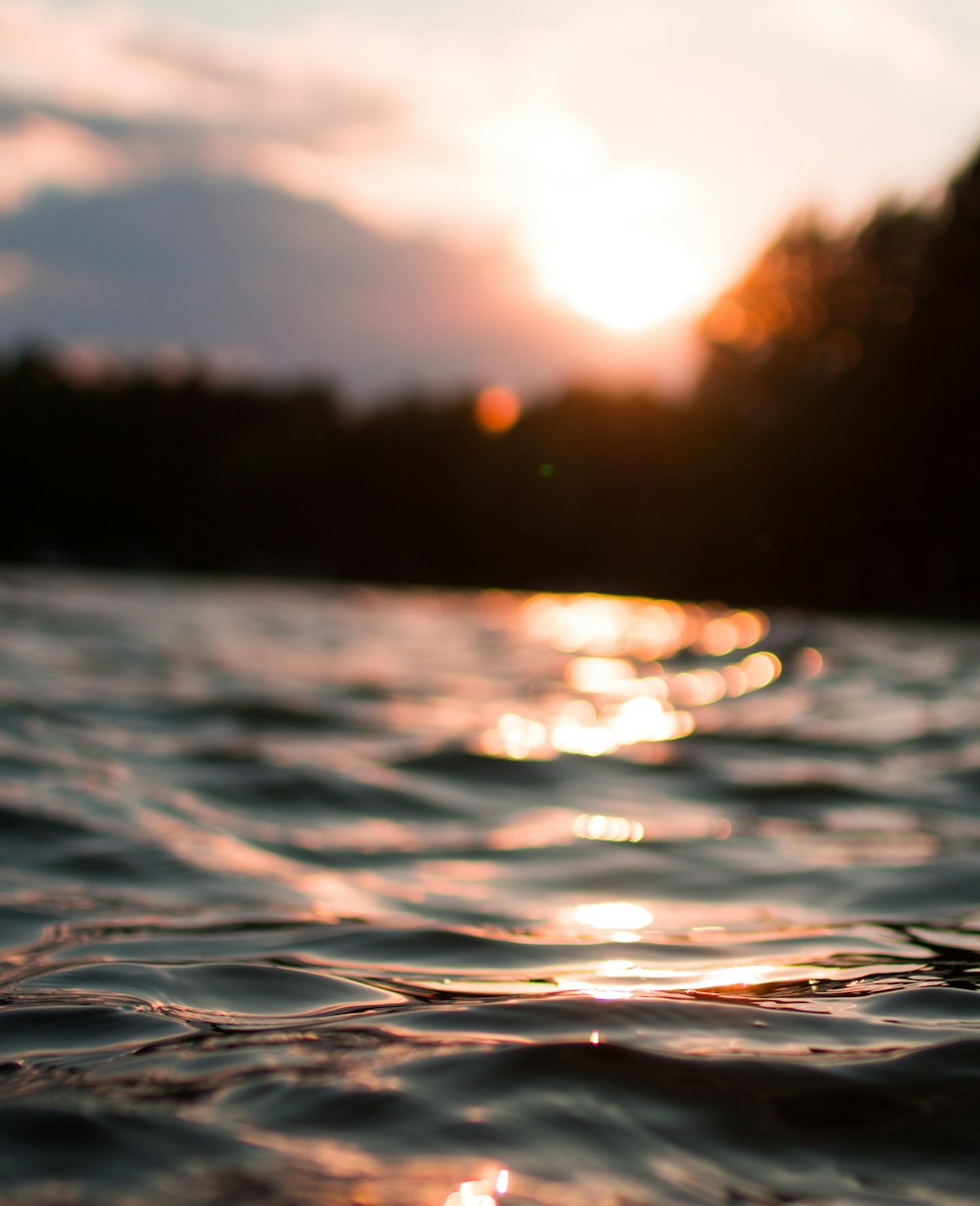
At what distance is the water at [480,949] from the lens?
1.50 metres

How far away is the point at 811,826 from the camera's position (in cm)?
394

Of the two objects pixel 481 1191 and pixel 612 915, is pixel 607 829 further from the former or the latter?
pixel 481 1191

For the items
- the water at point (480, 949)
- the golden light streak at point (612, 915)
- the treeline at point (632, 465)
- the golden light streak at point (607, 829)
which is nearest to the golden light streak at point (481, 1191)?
the water at point (480, 949)

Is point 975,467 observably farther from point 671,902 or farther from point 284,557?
point 671,902

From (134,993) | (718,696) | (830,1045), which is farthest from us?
(718,696)

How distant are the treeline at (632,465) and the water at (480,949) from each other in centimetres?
1780

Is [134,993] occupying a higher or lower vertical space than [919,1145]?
higher

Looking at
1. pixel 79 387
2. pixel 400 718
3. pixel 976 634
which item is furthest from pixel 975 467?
pixel 79 387

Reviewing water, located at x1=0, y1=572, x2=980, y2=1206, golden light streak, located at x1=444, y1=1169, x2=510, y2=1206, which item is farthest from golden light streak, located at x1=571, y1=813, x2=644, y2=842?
golden light streak, located at x1=444, y1=1169, x2=510, y2=1206

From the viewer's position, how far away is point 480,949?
258cm

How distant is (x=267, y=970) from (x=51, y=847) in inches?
49.2

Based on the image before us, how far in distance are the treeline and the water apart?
17799mm

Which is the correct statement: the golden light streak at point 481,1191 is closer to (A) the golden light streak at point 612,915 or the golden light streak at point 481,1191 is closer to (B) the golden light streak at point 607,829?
(A) the golden light streak at point 612,915

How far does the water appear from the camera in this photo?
1501 mm
